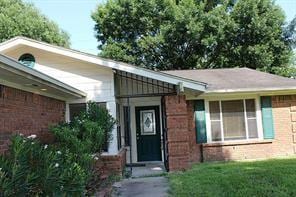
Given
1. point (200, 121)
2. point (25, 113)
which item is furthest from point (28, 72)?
point (200, 121)

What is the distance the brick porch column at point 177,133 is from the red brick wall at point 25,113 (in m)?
3.22

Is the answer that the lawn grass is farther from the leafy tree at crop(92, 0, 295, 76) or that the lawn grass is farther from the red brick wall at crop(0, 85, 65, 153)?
the leafy tree at crop(92, 0, 295, 76)

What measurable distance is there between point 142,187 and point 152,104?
5615mm

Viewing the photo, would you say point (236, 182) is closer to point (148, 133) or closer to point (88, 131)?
point (88, 131)

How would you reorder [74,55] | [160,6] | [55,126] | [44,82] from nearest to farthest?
[44,82], [55,126], [74,55], [160,6]

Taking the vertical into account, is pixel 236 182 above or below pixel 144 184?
above

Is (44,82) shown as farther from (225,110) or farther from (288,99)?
(288,99)

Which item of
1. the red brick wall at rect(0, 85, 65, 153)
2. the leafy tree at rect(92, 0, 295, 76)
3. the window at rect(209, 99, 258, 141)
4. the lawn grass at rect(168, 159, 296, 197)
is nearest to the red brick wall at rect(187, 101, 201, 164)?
the window at rect(209, 99, 258, 141)

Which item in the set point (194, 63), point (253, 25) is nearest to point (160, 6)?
point (194, 63)

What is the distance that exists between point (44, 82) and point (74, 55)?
11.7 ft

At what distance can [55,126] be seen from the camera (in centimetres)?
935

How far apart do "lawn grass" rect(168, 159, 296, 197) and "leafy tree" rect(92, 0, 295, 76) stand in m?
14.9

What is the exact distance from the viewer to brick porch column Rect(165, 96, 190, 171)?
37.6 feet

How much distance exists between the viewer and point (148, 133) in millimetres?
14891
